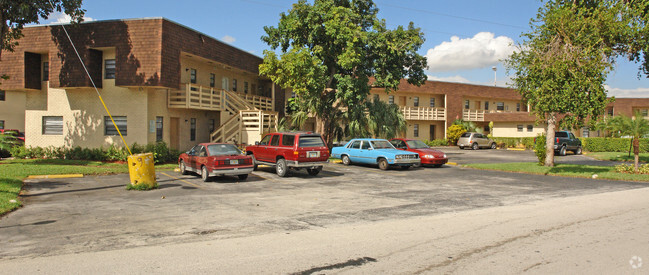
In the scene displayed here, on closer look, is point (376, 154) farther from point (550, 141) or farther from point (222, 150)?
point (550, 141)

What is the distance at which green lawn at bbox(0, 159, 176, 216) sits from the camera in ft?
35.4

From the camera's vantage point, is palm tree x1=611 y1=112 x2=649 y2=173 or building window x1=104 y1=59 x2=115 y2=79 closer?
building window x1=104 y1=59 x2=115 y2=79

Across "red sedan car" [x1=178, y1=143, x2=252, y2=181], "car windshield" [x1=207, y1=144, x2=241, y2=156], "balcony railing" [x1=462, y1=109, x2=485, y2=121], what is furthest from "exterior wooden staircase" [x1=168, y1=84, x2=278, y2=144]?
"balcony railing" [x1=462, y1=109, x2=485, y2=121]

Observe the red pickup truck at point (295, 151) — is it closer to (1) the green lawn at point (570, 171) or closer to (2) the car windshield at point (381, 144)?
(2) the car windshield at point (381, 144)

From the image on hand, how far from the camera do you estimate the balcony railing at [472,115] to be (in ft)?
152

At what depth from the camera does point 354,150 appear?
71.4 ft

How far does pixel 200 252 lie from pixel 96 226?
3.18m

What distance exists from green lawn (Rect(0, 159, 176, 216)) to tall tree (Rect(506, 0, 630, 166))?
16.9 metres

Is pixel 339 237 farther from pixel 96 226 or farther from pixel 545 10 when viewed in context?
pixel 545 10

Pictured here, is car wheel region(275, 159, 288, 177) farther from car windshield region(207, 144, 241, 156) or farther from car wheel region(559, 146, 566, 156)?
car wheel region(559, 146, 566, 156)

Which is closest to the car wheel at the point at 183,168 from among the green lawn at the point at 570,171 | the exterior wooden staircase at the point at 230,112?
the exterior wooden staircase at the point at 230,112

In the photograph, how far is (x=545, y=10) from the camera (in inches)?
754

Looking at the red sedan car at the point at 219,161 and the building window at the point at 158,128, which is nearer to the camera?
the red sedan car at the point at 219,161

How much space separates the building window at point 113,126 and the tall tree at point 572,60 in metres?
19.7
